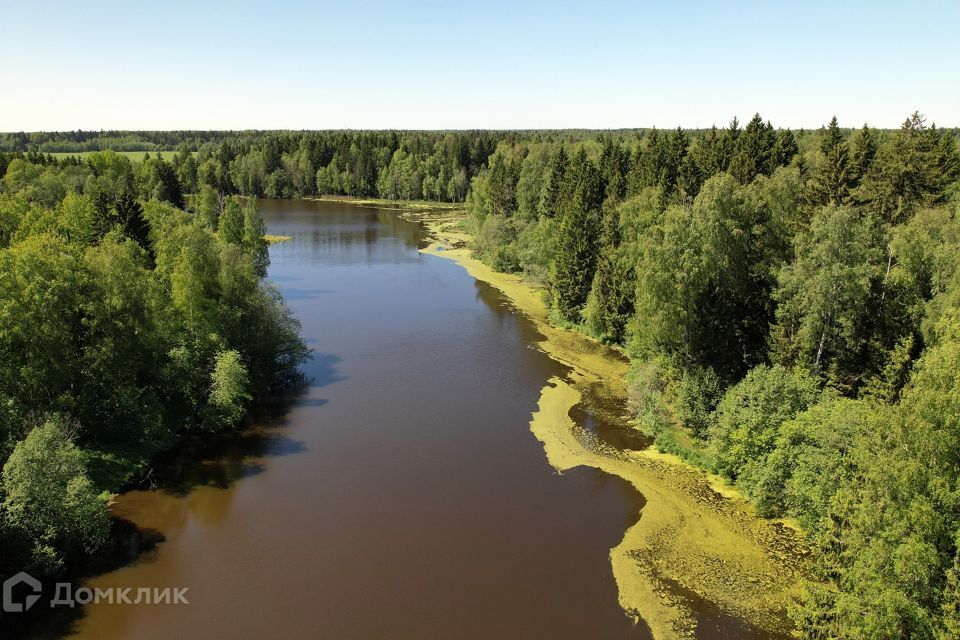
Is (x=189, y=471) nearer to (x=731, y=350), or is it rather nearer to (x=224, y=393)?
(x=224, y=393)

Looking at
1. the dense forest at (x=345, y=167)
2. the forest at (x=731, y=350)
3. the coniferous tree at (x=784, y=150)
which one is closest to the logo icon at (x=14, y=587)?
the forest at (x=731, y=350)

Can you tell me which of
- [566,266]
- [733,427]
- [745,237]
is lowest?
[733,427]

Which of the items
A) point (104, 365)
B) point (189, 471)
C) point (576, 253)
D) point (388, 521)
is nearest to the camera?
point (388, 521)

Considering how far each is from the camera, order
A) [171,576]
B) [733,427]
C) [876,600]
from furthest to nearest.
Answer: [733,427] < [171,576] < [876,600]

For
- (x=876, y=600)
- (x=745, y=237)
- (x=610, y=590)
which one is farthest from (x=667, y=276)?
(x=876, y=600)

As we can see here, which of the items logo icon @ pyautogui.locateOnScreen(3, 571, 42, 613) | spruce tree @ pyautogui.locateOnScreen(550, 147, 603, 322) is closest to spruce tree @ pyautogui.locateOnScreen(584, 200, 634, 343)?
spruce tree @ pyautogui.locateOnScreen(550, 147, 603, 322)

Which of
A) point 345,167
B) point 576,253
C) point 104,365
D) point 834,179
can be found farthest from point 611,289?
point 345,167

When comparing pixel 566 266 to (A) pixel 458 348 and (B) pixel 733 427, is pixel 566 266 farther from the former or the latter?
(B) pixel 733 427
